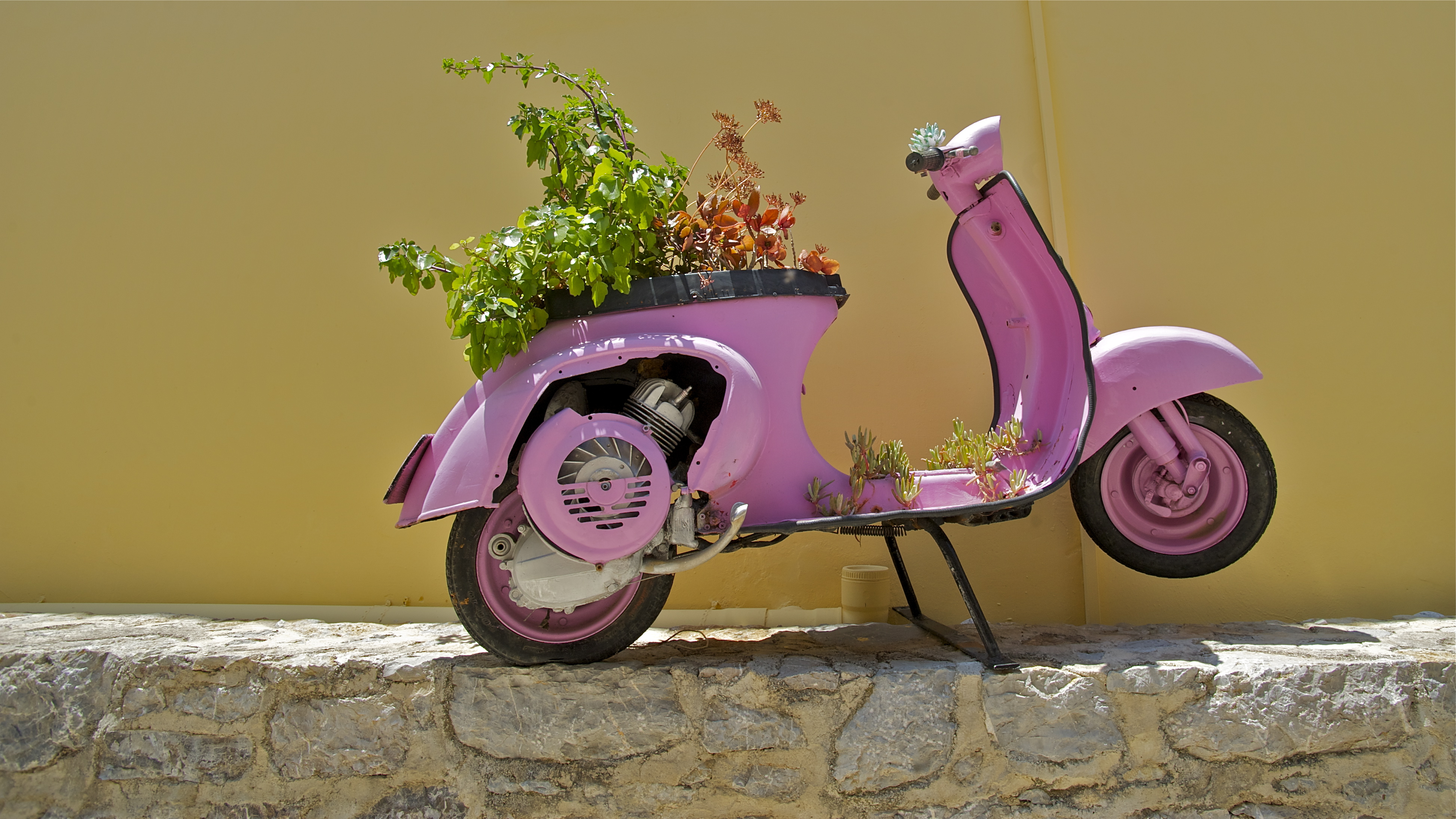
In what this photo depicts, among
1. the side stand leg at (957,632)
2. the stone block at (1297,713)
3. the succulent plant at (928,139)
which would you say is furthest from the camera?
the succulent plant at (928,139)

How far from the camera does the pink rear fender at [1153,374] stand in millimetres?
2082

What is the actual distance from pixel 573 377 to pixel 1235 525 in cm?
176

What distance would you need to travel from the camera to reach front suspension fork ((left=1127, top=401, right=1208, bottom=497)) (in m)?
2.16

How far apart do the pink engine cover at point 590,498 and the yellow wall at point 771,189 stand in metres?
1.18

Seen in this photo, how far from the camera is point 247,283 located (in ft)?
10.7

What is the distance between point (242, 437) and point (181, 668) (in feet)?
4.50

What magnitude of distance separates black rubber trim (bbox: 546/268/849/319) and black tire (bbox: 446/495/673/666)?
54cm

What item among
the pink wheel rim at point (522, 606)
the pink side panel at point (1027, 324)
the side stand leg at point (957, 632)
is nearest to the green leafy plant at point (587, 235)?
the pink wheel rim at point (522, 606)

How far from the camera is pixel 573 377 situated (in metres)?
1.95

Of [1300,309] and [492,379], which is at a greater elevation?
[1300,309]

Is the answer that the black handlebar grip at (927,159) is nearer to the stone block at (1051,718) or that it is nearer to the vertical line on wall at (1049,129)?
the vertical line on wall at (1049,129)

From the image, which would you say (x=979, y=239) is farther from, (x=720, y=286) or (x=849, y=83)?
(x=849, y=83)

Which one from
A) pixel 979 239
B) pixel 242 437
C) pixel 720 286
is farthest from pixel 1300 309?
pixel 242 437

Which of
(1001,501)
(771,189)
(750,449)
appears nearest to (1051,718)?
(1001,501)
